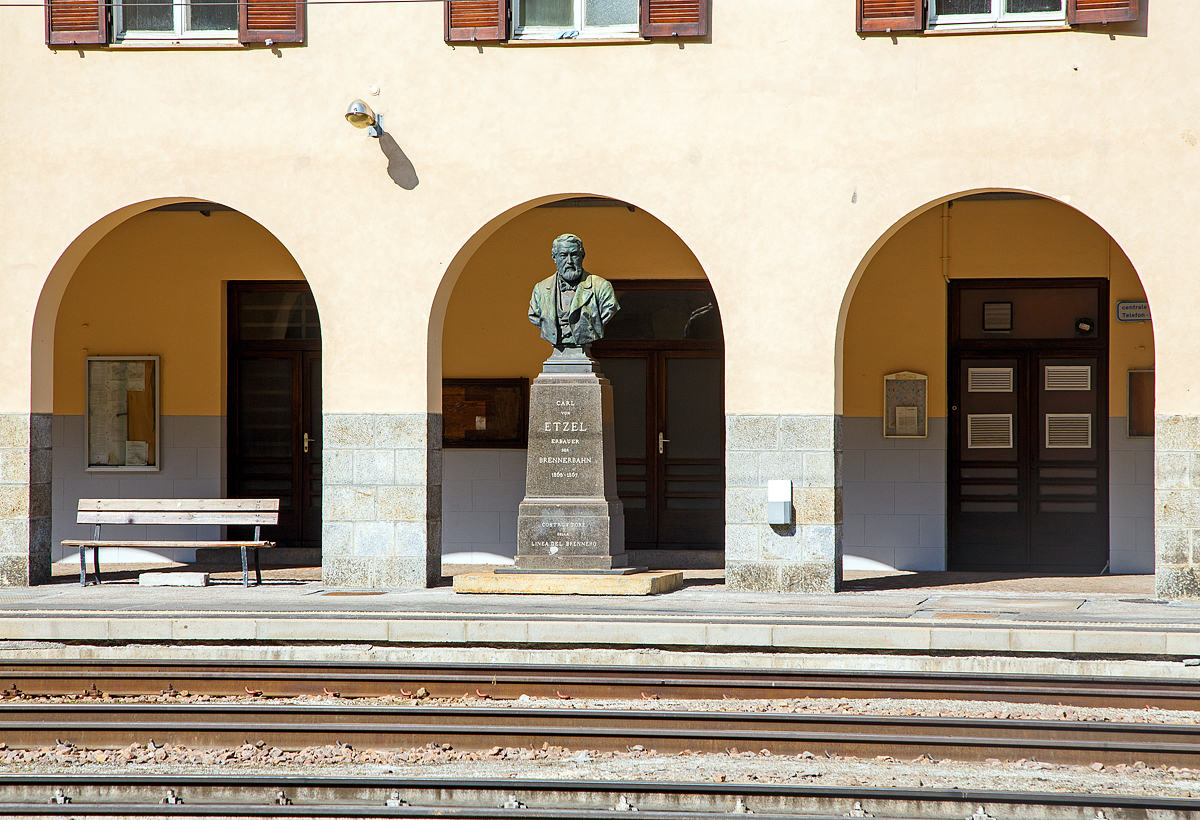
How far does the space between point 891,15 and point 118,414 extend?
825 centimetres

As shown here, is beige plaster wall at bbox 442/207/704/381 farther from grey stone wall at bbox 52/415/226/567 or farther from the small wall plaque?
grey stone wall at bbox 52/415/226/567

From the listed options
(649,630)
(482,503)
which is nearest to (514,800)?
(649,630)

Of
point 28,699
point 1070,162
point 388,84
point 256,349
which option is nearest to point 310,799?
point 28,699

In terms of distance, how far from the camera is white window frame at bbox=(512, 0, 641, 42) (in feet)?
34.3

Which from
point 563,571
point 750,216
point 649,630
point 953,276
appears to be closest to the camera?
point 649,630

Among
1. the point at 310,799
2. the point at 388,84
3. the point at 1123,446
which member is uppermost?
the point at 388,84

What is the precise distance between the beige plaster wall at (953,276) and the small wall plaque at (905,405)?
66mm

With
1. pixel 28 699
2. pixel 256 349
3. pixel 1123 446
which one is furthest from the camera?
pixel 256 349

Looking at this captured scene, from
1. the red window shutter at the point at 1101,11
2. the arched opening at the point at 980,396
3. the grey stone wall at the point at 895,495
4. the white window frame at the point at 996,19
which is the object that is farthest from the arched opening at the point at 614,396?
the red window shutter at the point at 1101,11

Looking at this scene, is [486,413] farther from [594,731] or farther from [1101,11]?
[594,731]

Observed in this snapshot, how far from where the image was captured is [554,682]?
23.8 ft

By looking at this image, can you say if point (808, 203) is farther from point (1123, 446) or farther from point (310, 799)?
point (310, 799)

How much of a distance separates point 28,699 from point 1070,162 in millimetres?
8030

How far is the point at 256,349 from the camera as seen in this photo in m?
13.1
